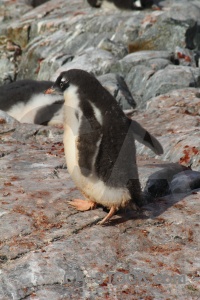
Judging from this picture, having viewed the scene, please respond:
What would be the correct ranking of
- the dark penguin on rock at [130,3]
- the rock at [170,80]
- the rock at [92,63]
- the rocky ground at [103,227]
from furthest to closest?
the dark penguin on rock at [130,3] → the rock at [92,63] → the rock at [170,80] → the rocky ground at [103,227]

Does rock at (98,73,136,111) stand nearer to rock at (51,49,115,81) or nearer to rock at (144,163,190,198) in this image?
rock at (51,49,115,81)

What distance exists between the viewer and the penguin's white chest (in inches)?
172

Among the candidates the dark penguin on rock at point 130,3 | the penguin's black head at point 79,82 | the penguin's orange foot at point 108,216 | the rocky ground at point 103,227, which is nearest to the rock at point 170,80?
the rocky ground at point 103,227

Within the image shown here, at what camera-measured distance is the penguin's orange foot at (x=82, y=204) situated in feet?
14.9

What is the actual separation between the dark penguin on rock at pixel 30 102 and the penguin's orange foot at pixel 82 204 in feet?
13.8

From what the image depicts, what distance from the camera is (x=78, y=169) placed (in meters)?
4.39

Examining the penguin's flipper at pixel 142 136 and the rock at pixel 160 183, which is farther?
the rock at pixel 160 183

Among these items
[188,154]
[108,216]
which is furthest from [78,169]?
[188,154]

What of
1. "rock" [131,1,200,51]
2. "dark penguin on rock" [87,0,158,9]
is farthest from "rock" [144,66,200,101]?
"dark penguin on rock" [87,0,158,9]

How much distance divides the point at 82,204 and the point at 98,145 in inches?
19.8

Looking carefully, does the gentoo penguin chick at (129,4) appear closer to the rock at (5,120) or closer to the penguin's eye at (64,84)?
the rock at (5,120)

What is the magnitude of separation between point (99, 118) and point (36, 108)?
15.2 ft

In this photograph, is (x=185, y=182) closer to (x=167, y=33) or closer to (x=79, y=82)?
(x=79, y=82)

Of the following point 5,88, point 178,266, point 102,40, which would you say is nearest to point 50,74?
point 102,40
